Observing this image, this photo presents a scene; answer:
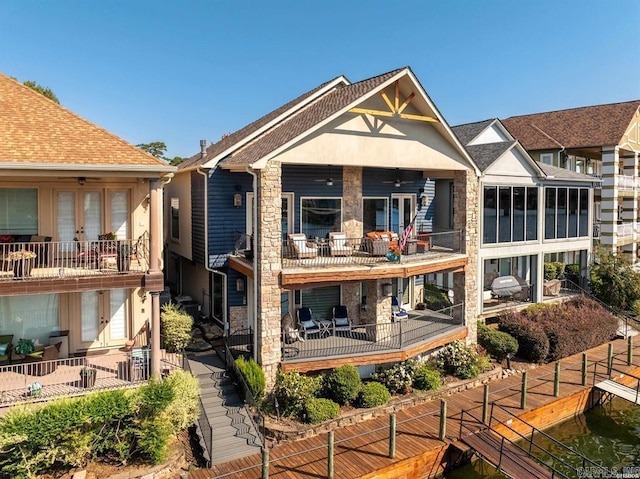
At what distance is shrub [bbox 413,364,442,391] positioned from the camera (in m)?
15.6

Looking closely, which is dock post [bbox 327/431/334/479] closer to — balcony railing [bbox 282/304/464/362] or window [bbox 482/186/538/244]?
balcony railing [bbox 282/304/464/362]

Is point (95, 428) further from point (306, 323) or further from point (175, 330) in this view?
point (306, 323)

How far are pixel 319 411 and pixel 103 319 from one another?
7.66m

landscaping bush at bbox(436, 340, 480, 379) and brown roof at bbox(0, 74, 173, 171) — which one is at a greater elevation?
brown roof at bbox(0, 74, 173, 171)

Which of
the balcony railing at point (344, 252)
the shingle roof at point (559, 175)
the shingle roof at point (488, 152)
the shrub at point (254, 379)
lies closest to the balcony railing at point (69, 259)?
the shrub at point (254, 379)

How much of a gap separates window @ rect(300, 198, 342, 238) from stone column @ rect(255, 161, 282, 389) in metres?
3.47

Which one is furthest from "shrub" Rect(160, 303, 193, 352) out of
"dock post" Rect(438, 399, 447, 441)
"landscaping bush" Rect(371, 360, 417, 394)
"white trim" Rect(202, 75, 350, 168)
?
"dock post" Rect(438, 399, 447, 441)

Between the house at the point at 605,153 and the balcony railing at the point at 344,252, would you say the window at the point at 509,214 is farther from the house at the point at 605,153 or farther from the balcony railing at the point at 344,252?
the house at the point at 605,153

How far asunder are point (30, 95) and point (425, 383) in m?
16.4

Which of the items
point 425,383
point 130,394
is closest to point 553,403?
point 425,383

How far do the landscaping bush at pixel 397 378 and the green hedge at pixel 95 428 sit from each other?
21.6 ft

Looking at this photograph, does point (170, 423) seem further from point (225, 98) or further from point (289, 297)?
point (225, 98)

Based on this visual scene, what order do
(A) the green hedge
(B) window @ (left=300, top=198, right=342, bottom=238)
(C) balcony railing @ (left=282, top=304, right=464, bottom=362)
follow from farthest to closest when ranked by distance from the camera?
(B) window @ (left=300, top=198, right=342, bottom=238) → (C) balcony railing @ (left=282, top=304, right=464, bottom=362) → (A) the green hedge

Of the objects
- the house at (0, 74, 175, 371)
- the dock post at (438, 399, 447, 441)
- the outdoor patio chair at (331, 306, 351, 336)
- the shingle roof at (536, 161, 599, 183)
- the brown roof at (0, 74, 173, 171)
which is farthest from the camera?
the shingle roof at (536, 161, 599, 183)
